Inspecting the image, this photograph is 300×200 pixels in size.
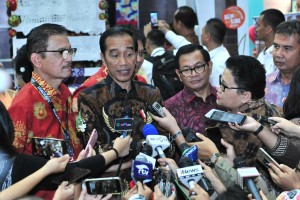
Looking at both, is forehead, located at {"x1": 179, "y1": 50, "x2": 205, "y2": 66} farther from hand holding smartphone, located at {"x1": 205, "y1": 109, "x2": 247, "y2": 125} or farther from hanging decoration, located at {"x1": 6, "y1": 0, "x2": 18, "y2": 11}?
hanging decoration, located at {"x1": 6, "y1": 0, "x2": 18, "y2": 11}

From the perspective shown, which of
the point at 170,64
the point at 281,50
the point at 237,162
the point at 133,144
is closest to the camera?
the point at 237,162

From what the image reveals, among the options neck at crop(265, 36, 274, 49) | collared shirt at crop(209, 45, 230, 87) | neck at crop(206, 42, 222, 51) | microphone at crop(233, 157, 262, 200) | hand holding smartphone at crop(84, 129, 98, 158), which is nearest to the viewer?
microphone at crop(233, 157, 262, 200)

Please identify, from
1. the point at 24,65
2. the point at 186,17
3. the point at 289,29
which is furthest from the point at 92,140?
the point at 186,17

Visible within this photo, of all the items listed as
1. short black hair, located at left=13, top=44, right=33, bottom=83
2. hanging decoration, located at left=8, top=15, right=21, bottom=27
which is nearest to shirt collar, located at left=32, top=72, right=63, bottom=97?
short black hair, located at left=13, top=44, right=33, bottom=83

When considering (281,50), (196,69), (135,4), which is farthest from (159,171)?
(135,4)

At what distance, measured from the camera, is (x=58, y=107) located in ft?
10.9

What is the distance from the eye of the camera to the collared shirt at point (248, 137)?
2963 millimetres

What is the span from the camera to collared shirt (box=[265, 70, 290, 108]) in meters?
4.14

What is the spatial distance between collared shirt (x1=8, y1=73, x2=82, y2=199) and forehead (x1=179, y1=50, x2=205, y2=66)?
0.81 m

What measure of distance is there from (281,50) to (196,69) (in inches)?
32.2

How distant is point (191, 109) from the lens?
365 cm

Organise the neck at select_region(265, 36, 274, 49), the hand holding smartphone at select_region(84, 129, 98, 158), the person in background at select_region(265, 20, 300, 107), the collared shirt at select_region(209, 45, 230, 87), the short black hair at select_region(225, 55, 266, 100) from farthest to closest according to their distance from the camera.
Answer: the neck at select_region(265, 36, 274, 49), the collared shirt at select_region(209, 45, 230, 87), the person in background at select_region(265, 20, 300, 107), the short black hair at select_region(225, 55, 266, 100), the hand holding smartphone at select_region(84, 129, 98, 158)

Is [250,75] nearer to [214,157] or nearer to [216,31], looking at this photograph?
[214,157]

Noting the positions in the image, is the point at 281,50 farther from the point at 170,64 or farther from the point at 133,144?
the point at 133,144
